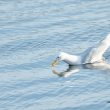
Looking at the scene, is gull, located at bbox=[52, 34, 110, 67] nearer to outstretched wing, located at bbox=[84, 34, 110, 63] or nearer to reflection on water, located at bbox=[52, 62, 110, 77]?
outstretched wing, located at bbox=[84, 34, 110, 63]

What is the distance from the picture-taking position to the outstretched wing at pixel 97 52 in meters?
22.5

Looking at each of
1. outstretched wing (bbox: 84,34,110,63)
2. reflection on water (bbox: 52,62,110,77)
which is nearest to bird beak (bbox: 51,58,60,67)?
reflection on water (bbox: 52,62,110,77)

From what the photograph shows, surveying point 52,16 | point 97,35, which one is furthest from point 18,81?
point 52,16

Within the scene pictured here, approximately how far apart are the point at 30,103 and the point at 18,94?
917 mm

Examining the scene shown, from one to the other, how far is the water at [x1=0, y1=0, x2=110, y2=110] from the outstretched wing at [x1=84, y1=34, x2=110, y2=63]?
349mm

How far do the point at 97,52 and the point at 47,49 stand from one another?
205cm

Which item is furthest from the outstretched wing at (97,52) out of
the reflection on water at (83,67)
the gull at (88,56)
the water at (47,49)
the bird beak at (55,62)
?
the bird beak at (55,62)

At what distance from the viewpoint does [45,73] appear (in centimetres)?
2123

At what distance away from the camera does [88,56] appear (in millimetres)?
22391

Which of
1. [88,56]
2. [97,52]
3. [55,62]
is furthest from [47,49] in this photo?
[97,52]

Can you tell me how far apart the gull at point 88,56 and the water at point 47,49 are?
0.30 metres

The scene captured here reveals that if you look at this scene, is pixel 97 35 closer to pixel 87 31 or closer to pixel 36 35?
pixel 87 31

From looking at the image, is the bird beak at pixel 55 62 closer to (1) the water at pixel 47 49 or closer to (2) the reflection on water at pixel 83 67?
(1) the water at pixel 47 49

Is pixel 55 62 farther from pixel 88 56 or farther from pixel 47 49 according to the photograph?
pixel 47 49
